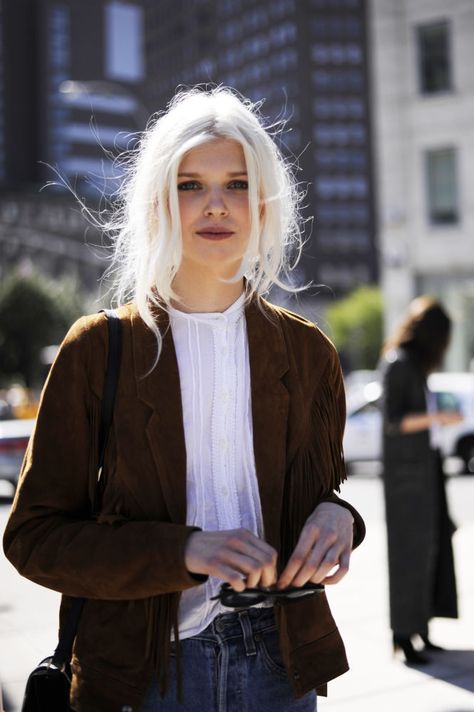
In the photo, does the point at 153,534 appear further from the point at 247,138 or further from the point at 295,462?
the point at 247,138

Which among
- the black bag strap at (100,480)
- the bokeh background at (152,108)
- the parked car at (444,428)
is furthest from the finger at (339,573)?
the bokeh background at (152,108)

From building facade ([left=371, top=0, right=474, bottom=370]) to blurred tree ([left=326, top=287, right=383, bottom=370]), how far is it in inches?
1381

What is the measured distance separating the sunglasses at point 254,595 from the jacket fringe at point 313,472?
0.65 feet

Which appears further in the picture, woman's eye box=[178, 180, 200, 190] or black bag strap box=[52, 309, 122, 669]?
woman's eye box=[178, 180, 200, 190]

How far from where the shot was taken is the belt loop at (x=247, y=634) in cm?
180

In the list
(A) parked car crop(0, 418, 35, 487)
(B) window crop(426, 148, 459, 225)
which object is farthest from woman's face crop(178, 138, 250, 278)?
(B) window crop(426, 148, 459, 225)

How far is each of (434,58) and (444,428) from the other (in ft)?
41.1

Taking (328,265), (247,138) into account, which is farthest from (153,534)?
(328,265)

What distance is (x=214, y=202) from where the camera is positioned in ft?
6.09

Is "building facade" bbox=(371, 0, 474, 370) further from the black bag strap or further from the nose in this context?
the black bag strap

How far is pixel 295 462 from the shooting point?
1.86 m

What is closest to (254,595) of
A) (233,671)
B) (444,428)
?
(233,671)

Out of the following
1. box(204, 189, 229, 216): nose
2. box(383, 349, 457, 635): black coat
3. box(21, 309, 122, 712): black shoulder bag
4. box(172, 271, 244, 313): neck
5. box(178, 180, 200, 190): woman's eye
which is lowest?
box(383, 349, 457, 635): black coat

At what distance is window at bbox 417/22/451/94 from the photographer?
25484 mm
